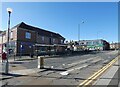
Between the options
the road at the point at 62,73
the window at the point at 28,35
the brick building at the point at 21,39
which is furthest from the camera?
the window at the point at 28,35

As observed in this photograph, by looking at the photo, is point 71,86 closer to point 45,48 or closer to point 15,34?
point 15,34

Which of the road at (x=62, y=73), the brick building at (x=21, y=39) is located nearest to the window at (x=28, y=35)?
the brick building at (x=21, y=39)

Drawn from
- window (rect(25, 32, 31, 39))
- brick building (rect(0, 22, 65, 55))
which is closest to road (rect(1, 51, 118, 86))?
brick building (rect(0, 22, 65, 55))

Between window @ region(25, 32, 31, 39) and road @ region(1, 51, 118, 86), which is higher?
window @ region(25, 32, 31, 39)

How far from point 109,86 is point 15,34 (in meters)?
40.3

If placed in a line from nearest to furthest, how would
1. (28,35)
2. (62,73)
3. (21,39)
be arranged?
(62,73) < (21,39) < (28,35)

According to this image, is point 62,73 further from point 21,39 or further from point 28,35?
point 28,35

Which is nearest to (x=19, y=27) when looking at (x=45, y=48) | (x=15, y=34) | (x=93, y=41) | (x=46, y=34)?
(x=15, y=34)

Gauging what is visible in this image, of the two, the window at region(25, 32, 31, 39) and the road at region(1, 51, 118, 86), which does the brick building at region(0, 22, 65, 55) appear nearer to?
the window at region(25, 32, 31, 39)

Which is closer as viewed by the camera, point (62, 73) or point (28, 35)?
point (62, 73)

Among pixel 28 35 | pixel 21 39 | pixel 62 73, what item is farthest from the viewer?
pixel 28 35

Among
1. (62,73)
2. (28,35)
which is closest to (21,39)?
(28,35)

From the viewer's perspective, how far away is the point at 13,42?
1918 inches

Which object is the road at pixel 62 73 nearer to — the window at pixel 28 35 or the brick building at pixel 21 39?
the brick building at pixel 21 39
